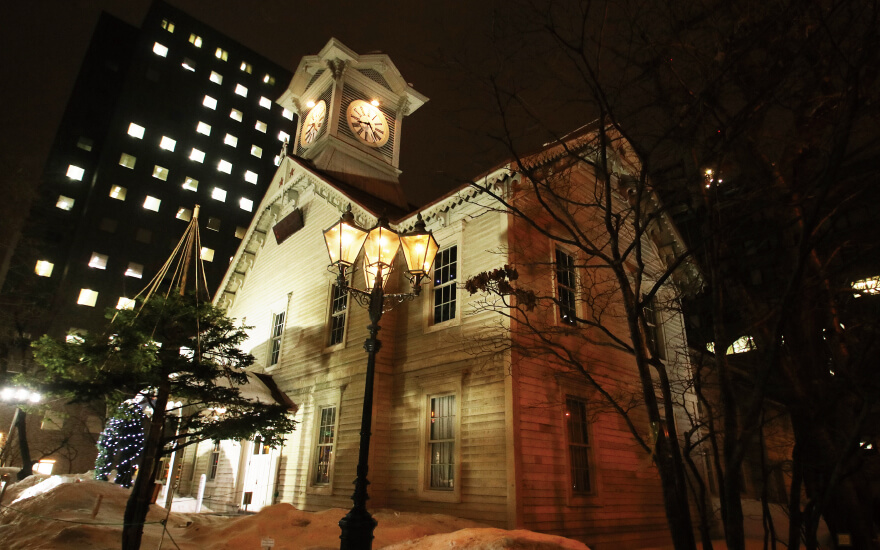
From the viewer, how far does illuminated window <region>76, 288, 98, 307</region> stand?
40531 millimetres

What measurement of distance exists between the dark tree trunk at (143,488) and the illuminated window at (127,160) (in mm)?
46167

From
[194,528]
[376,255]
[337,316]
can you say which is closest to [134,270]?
[337,316]

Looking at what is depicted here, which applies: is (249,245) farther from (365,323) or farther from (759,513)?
(759,513)

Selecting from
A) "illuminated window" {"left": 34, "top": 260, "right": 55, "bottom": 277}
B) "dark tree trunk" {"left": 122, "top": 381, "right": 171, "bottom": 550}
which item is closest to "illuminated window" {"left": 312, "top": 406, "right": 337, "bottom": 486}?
"dark tree trunk" {"left": 122, "top": 381, "right": 171, "bottom": 550}

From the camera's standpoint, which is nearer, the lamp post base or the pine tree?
the lamp post base

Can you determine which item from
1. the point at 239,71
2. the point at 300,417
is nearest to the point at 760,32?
the point at 300,417

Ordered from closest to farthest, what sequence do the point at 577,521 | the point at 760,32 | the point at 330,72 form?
the point at 760,32 < the point at 577,521 < the point at 330,72

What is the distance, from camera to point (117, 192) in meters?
45.3

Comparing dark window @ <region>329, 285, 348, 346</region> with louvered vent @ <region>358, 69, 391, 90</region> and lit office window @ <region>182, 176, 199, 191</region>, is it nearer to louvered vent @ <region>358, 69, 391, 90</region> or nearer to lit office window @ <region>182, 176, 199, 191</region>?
louvered vent @ <region>358, 69, 391, 90</region>

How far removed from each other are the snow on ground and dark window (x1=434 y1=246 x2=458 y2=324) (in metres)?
4.66

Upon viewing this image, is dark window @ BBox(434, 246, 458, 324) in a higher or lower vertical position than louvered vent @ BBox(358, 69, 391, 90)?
lower

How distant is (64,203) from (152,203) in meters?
7.75

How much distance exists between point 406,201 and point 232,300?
9.22 meters

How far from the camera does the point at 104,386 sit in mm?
8898
